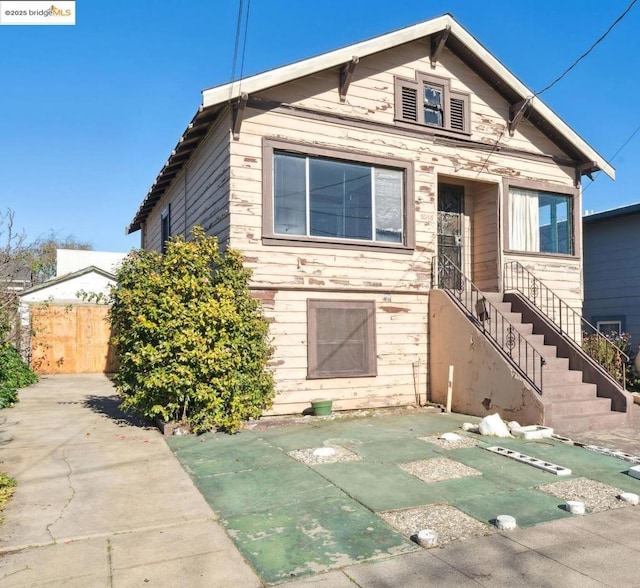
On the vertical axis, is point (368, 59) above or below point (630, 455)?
above

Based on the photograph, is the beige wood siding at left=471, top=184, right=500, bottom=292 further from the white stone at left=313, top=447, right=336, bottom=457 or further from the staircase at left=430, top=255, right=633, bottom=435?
the white stone at left=313, top=447, right=336, bottom=457

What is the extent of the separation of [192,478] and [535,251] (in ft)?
30.6

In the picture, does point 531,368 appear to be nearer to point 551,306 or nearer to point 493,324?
point 493,324

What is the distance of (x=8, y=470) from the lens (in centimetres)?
593

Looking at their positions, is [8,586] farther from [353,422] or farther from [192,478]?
[353,422]

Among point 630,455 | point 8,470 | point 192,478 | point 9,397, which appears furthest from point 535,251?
point 9,397

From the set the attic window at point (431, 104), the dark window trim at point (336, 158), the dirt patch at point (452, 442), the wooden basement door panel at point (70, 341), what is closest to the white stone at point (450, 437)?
the dirt patch at point (452, 442)

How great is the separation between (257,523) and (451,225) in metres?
8.96

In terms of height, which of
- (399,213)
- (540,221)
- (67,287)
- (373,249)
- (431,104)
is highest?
(431,104)

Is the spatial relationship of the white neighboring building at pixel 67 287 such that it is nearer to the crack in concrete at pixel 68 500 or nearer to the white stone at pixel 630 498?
the crack in concrete at pixel 68 500

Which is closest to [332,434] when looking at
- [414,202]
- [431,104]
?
[414,202]

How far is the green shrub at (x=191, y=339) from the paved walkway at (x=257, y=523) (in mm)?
610

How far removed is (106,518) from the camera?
4.56 metres

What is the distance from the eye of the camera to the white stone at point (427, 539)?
3979 millimetres
